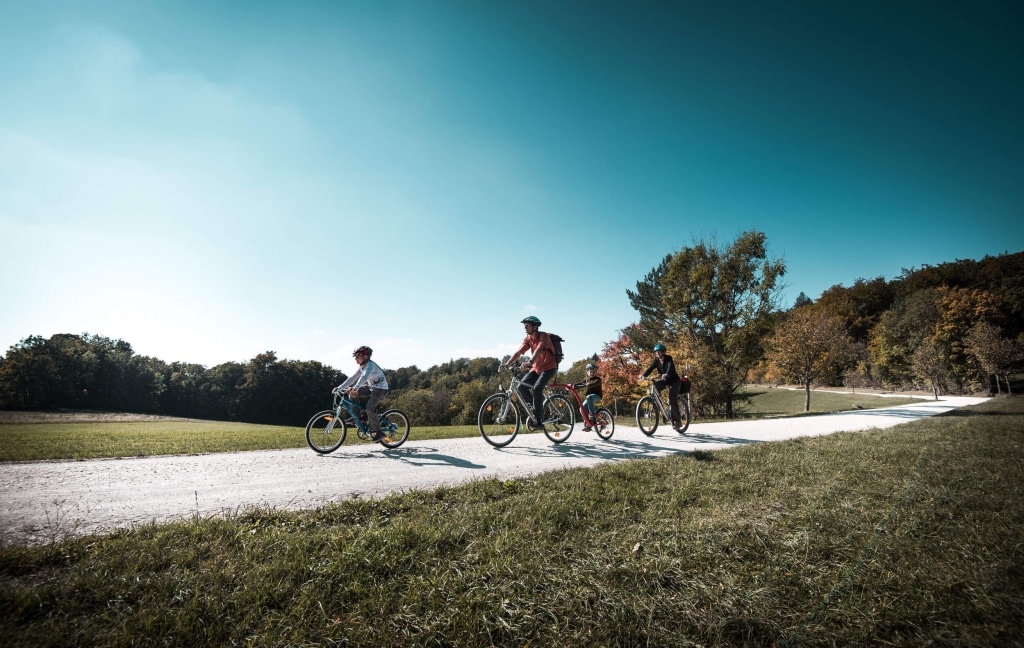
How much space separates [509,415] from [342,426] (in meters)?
3.40

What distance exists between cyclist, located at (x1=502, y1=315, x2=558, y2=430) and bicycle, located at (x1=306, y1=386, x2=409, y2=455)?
2667 millimetres

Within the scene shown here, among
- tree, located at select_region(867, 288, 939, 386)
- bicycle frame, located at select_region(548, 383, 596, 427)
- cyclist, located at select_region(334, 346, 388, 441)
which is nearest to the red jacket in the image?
bicycle frame, located at select_region(548, 383, 596, 427)

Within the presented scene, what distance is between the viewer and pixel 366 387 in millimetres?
7988

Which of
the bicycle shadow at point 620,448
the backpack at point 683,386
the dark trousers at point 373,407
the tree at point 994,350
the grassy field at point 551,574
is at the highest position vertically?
the tree at point 994,350

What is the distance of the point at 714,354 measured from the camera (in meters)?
24.0

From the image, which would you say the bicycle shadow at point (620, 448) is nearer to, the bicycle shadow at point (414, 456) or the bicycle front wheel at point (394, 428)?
the bicycle shadow at point (414, 456)

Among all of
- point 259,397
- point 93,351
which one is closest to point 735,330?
point 259,397

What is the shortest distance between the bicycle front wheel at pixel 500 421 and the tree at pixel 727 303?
19561mm

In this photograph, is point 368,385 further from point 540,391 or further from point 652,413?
point 652,413

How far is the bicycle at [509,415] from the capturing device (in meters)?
8.00

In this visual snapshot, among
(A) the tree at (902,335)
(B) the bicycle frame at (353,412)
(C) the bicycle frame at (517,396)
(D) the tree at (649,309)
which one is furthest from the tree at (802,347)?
(A) the tree at (902,335)

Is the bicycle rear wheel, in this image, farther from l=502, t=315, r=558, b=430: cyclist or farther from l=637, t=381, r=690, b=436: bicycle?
l=502, t=315, r=558, b=430: cyclist

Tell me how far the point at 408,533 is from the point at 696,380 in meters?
24.3

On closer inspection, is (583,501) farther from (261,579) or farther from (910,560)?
(261,579)
